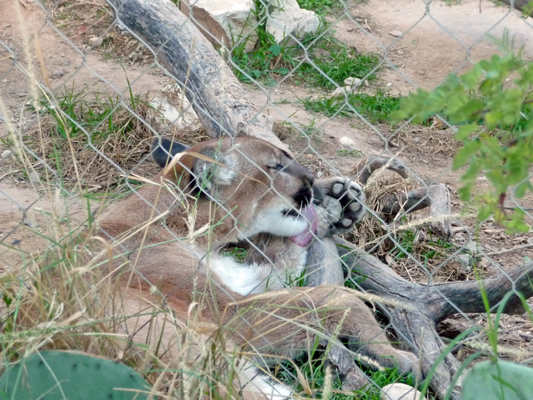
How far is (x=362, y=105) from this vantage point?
517cm

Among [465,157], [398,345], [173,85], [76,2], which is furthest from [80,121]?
[465,157]

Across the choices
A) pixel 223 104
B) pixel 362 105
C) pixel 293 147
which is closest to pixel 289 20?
pixel 362 105

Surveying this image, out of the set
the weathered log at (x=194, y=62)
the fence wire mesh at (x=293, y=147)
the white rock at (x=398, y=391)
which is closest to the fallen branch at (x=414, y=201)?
the fence wire mesh at (x=293, y=147)

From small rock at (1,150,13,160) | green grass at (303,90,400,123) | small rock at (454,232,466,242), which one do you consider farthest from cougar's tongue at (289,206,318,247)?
small rock at (1,150,13,160)

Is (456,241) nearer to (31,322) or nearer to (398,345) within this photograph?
(398,345)

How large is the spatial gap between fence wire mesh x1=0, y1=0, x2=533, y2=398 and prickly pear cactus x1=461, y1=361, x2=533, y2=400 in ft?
0.41

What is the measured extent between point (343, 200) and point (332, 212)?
0.33ft

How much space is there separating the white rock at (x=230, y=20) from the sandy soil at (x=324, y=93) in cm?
64

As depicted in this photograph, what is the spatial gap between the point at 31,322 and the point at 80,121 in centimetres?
301

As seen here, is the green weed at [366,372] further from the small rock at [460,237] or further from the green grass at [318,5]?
the green grass at [318,5]

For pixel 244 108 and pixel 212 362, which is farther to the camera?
pixel 244 108

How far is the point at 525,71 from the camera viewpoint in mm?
1111

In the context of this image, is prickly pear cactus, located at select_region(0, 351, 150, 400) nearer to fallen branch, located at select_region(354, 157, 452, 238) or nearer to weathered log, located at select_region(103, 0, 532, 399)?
weathered log, located at select_region(103, 0, 532, 399)

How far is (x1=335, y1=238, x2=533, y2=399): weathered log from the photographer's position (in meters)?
2.59
